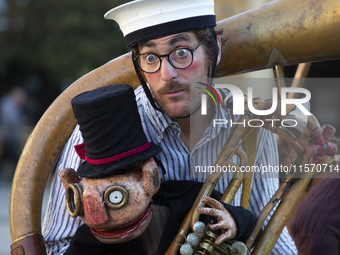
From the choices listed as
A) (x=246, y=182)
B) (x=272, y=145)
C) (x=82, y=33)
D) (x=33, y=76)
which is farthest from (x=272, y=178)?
(x=33, y=76)

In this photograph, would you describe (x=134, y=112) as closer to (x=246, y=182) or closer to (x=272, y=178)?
(x=246, y=182)

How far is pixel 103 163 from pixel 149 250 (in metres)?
0.36

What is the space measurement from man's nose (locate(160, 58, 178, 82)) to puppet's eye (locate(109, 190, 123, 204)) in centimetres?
45

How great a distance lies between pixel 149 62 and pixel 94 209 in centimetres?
57

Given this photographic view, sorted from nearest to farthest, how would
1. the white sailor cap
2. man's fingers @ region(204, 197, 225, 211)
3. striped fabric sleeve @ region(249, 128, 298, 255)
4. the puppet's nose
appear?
A: 1. the puppet's nose
2. man's fingers @ region(204, 197, 225, 211)
3. the white sailor cap
4. striped fabric sleeve @ region(249, 128, 298, 255)

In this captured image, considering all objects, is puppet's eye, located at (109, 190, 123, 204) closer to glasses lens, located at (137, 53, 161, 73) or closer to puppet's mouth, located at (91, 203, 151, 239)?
puppet's mouth, located at (91, 203, 151, 239)

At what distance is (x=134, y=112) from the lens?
126cm

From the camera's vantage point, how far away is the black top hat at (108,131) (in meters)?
1.19

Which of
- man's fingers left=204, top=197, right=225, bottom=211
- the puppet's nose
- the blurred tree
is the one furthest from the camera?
the blurred tree

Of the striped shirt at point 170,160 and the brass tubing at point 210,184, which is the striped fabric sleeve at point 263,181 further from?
the brass tubing at point 210,184

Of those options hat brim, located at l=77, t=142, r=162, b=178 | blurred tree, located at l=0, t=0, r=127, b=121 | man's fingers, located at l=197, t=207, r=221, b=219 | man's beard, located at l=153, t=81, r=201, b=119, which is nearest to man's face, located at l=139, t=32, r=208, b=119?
man's beard, located at l=153, t=81, r=201, b=119

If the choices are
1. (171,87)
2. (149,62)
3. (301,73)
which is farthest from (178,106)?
(301,73)

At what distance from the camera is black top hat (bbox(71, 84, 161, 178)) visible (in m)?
1.19

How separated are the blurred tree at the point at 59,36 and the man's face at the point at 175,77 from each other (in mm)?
8308
